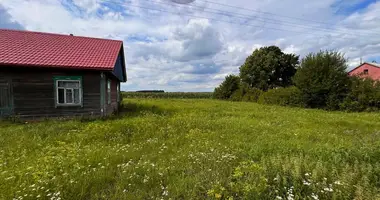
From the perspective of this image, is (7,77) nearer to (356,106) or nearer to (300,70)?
(300,70)

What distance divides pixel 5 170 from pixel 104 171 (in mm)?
2022

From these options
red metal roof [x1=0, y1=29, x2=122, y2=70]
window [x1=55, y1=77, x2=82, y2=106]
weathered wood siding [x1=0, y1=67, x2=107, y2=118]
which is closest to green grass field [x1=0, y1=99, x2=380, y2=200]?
weathered wood siding [x1=0, y1=67, x2=107, y2=118]

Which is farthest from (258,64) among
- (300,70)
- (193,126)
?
(193,126)

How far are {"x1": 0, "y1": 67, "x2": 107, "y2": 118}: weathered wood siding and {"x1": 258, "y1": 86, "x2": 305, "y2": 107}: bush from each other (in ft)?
62.4

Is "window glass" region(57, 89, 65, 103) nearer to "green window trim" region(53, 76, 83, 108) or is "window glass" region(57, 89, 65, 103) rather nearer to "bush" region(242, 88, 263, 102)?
"green window trim" region(53, 76, 83, 108)

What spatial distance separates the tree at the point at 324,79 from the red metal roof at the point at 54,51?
1695 centimetres

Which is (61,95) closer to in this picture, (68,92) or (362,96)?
(68,92)

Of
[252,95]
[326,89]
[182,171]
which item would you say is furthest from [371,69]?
[182,171]

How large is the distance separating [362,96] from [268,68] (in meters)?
21.3

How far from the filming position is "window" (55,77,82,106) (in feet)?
37.4

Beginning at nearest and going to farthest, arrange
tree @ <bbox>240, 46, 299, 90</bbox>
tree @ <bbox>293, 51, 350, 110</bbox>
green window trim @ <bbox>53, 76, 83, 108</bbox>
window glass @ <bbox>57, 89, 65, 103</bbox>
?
1. green window trim @ <bbox>53, 76, 83, 108</bbox>
2. window glass @ <bbox>57, 89, 65, 103</bbox>
3. tree @ <bbox>293, 51, 350, 110</bbox>
4. tree @ <bbox>240, 46, 299, 90</bbox>

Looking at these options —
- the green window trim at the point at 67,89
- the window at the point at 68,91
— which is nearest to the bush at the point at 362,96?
the green window trim at the point at 67,89

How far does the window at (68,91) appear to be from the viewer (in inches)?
448

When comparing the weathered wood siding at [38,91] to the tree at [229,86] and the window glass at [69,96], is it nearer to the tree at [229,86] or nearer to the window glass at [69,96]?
the window glass at [69,96]
